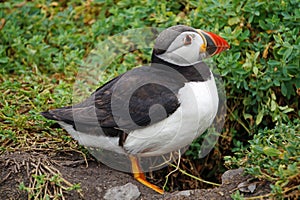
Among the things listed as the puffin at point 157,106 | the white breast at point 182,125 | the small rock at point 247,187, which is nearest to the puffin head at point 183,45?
the puffin at point 157,106

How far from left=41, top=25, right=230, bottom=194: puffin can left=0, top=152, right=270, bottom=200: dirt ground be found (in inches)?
6.9

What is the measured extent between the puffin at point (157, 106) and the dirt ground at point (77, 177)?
0.58 feet

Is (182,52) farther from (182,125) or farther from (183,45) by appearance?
(182,125)

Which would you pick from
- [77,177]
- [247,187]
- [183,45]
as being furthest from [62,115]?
[247,187]

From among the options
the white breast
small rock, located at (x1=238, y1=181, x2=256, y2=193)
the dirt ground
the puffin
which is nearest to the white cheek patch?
the puffin

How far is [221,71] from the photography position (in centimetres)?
497

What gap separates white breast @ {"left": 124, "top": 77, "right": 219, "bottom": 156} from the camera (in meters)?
4.00

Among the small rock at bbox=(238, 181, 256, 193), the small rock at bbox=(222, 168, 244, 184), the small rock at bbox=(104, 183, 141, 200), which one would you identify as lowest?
the small rock at bbox=(104, 183, 141, 200)

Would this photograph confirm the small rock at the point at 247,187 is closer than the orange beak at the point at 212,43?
Yes

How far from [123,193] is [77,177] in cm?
36

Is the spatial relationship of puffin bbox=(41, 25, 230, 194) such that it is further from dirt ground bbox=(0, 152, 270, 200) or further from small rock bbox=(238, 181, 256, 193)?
small rock bbox=(238, 181, 256, 193)

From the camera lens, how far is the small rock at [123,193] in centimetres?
403

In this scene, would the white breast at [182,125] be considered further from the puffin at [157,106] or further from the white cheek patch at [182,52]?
the white cheek patch at [182,52]

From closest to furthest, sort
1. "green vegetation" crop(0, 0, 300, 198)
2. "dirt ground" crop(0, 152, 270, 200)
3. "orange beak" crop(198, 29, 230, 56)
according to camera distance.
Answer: "dirt ground" crop(0, 152, 270, 200), "orange beak" crop(198, 29, 230, 56), "green vegetation" crop(0, 0, 300, 198)
